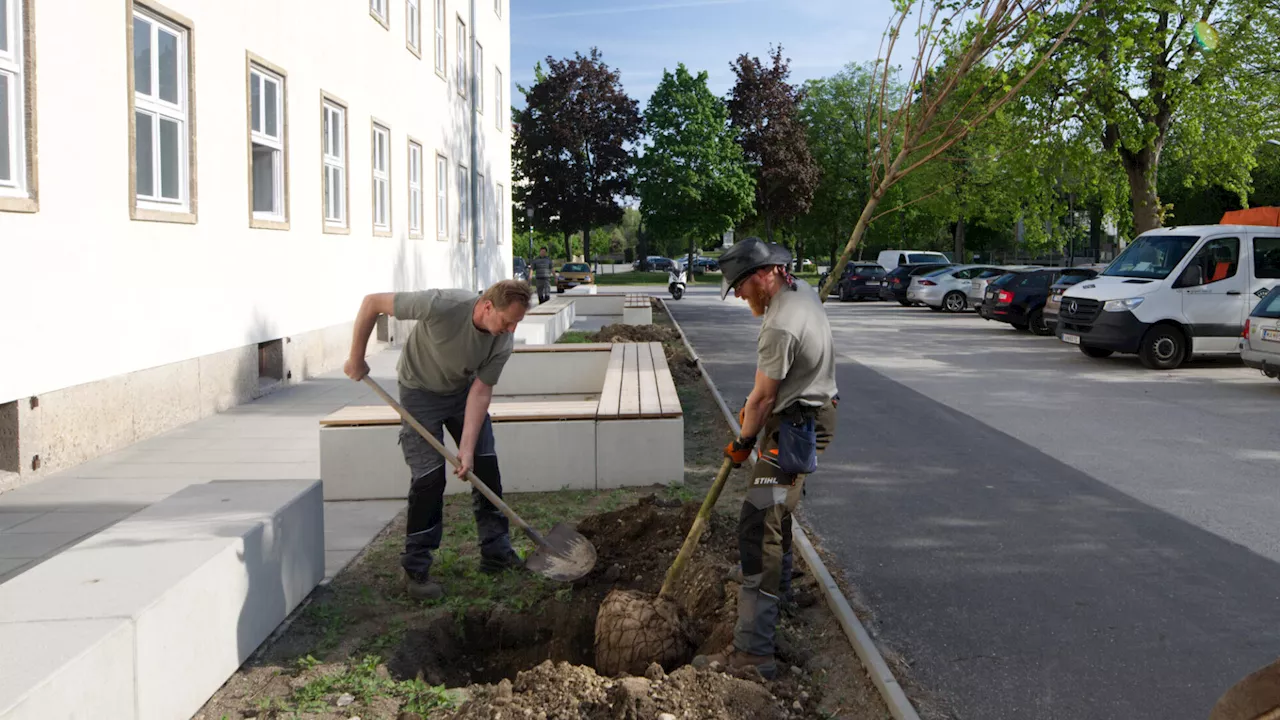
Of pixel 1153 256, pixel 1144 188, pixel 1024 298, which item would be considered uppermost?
pixel 1144 188

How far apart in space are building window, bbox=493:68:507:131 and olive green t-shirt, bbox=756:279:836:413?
94.4ft

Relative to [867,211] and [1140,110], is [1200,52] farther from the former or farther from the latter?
[867,211]

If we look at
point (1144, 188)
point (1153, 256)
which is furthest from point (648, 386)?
point (1144, 188)

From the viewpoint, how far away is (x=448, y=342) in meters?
5.50

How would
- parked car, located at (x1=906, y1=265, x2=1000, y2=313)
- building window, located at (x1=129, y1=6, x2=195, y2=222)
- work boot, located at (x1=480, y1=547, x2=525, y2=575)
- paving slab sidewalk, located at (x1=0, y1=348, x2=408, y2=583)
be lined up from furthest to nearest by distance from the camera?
parked car, located at (x1=906, y1=265, x2=1000, y2=313)
building window, located at (x1=129, y1=6, x2=195, y2=222)
paving slab sidewalk, located at (x1=0, y1=348, x2=408, y2=583)
work boot, located at (x1=480, y1=547, x2=525, y2=575)

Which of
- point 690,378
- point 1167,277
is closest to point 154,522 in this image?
point 690,378

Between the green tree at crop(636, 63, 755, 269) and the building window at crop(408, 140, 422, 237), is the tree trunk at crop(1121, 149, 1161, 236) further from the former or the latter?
the green tree at crop(636, 63, 755, 269)

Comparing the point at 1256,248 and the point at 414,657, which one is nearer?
the point at 414,657

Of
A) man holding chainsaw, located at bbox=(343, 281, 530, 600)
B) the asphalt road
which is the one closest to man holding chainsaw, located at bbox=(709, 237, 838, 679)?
the asphalt road

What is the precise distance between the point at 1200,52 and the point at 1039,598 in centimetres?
2426

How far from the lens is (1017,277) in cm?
2516

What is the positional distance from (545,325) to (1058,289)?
36.9 ft

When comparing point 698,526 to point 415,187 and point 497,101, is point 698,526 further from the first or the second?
point 497,101

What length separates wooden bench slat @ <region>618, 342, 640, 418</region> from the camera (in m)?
8.09
